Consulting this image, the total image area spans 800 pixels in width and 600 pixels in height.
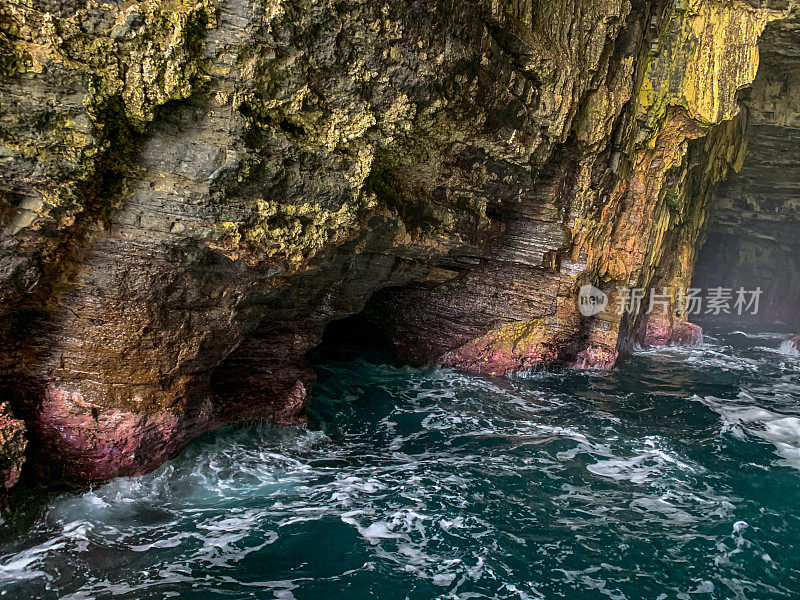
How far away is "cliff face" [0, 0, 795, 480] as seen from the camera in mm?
4129

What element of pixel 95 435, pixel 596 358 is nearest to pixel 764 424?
pixel 596 358

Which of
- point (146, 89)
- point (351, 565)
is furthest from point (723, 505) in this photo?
point (146, 89)

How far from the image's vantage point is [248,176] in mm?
4773

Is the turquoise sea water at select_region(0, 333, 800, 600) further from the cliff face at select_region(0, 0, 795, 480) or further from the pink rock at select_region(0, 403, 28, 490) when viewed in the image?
the cliff face at select_region(0, 0, 795, 480)

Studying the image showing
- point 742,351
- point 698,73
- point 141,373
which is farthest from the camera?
point 742,351

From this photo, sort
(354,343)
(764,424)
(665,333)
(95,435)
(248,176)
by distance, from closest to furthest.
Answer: (248,176) → (95,435) → (764,424) → (354,343) → (665,333)

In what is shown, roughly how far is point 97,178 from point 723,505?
6.54 m

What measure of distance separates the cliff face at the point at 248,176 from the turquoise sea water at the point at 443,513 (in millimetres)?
678

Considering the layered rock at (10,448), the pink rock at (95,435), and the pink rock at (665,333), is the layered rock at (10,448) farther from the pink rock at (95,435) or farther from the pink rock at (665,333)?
the pink rock at (665,333)

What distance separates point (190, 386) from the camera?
5.89 meters

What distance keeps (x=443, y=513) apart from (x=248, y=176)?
3.52 meters

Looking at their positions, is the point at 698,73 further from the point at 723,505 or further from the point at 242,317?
the point at 242,317

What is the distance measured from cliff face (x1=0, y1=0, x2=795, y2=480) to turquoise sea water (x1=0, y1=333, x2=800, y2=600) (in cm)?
68

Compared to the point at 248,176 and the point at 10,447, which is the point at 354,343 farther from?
the point at 10,447
